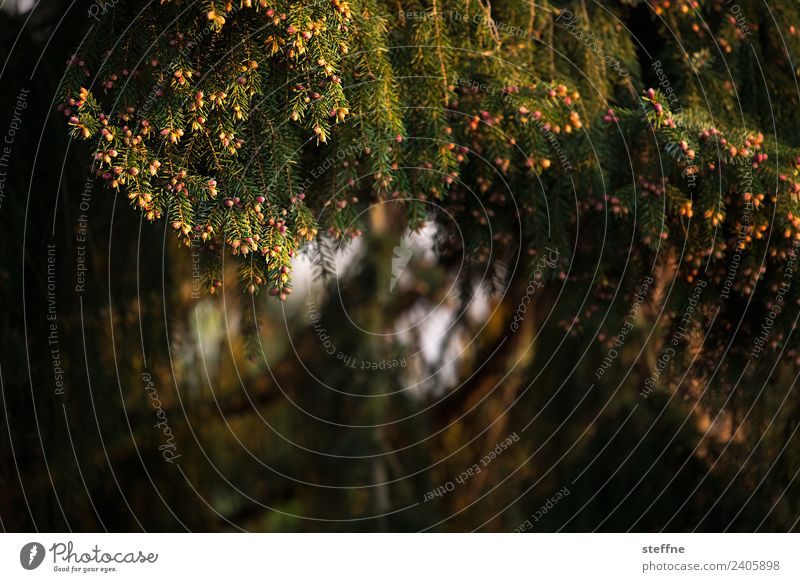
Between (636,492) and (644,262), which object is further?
(636,492)

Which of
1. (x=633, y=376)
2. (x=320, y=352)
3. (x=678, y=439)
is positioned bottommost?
(x=678, y=439)

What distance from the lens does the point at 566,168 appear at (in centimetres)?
167

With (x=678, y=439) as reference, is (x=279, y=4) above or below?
above

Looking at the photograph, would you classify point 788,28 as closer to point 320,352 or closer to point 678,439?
point 678,439

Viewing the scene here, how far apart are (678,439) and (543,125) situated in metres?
1.55

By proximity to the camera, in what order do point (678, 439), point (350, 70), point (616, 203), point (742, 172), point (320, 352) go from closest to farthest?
point (350, 70), point (742, 172), point (616, 203), point (678, 439), point (320, 352)

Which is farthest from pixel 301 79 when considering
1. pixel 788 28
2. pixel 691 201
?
pixel 788 28
